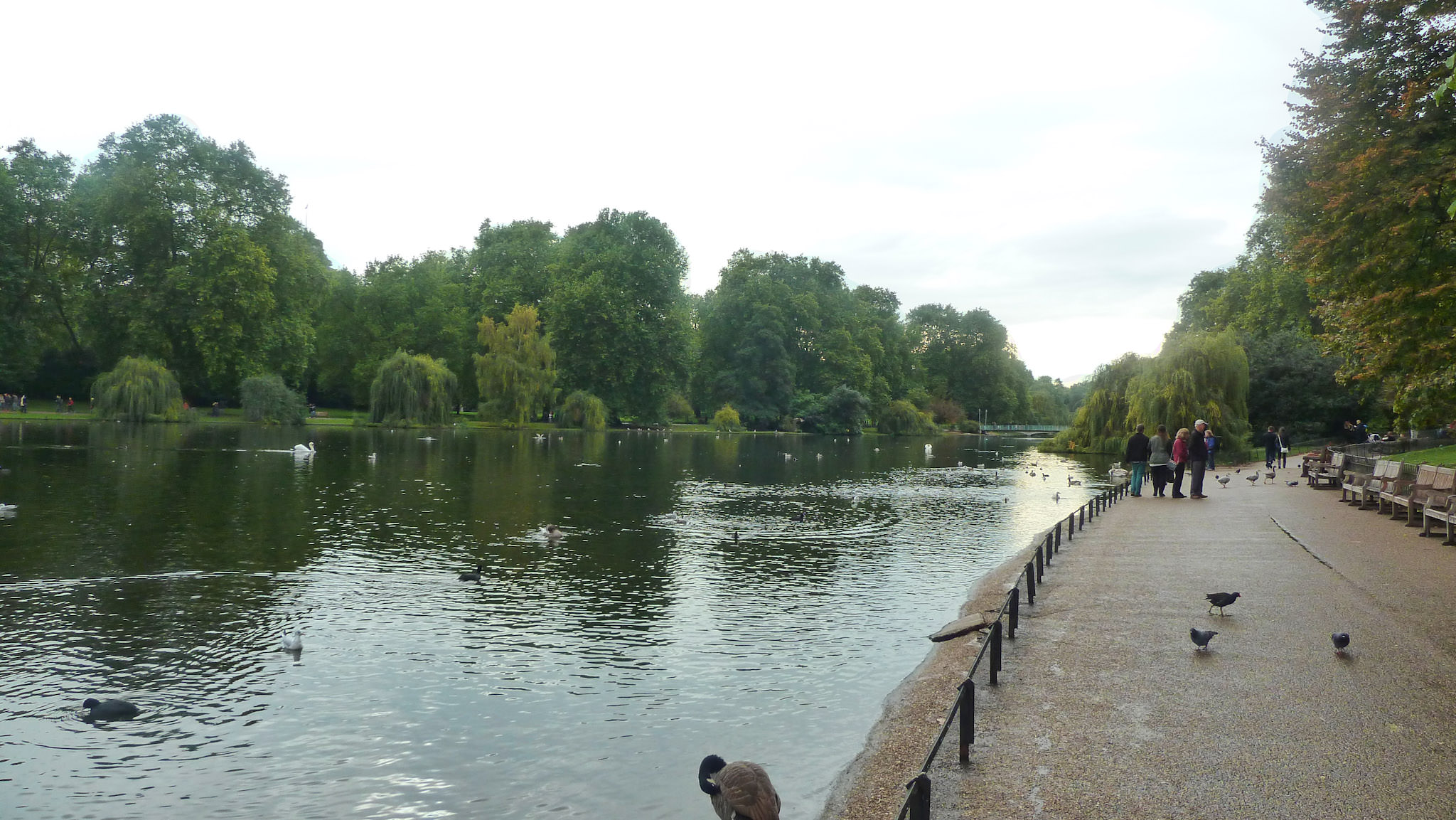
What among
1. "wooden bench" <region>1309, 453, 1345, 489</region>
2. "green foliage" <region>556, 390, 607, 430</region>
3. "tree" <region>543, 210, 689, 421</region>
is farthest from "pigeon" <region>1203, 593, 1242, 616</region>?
"tree" <region>543, 210, 689, 421</region>

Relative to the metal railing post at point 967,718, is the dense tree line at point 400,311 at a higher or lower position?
higher

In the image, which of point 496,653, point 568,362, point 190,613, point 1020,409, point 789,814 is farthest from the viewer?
point 1020,409

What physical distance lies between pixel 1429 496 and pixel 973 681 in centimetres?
1445

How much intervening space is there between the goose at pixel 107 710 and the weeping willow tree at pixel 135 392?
5604cm

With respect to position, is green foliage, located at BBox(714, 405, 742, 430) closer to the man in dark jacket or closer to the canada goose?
the man in dark jacket

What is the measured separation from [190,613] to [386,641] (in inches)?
119

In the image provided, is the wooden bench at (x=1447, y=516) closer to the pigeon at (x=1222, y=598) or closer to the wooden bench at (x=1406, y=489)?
the wooden bench at (x=1406, y=489)

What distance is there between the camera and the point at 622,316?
8081 centimetres

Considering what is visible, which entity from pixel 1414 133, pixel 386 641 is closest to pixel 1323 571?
pixel 1414 133

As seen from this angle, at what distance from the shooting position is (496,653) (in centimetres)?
1107

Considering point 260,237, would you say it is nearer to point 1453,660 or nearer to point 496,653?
point 496,653

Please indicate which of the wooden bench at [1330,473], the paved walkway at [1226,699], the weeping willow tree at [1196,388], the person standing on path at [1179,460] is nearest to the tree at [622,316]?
the weeping willow tree at [1196,388]

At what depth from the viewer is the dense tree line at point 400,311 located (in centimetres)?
6306

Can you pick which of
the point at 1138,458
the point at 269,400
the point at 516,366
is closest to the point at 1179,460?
the point at 1138,458
